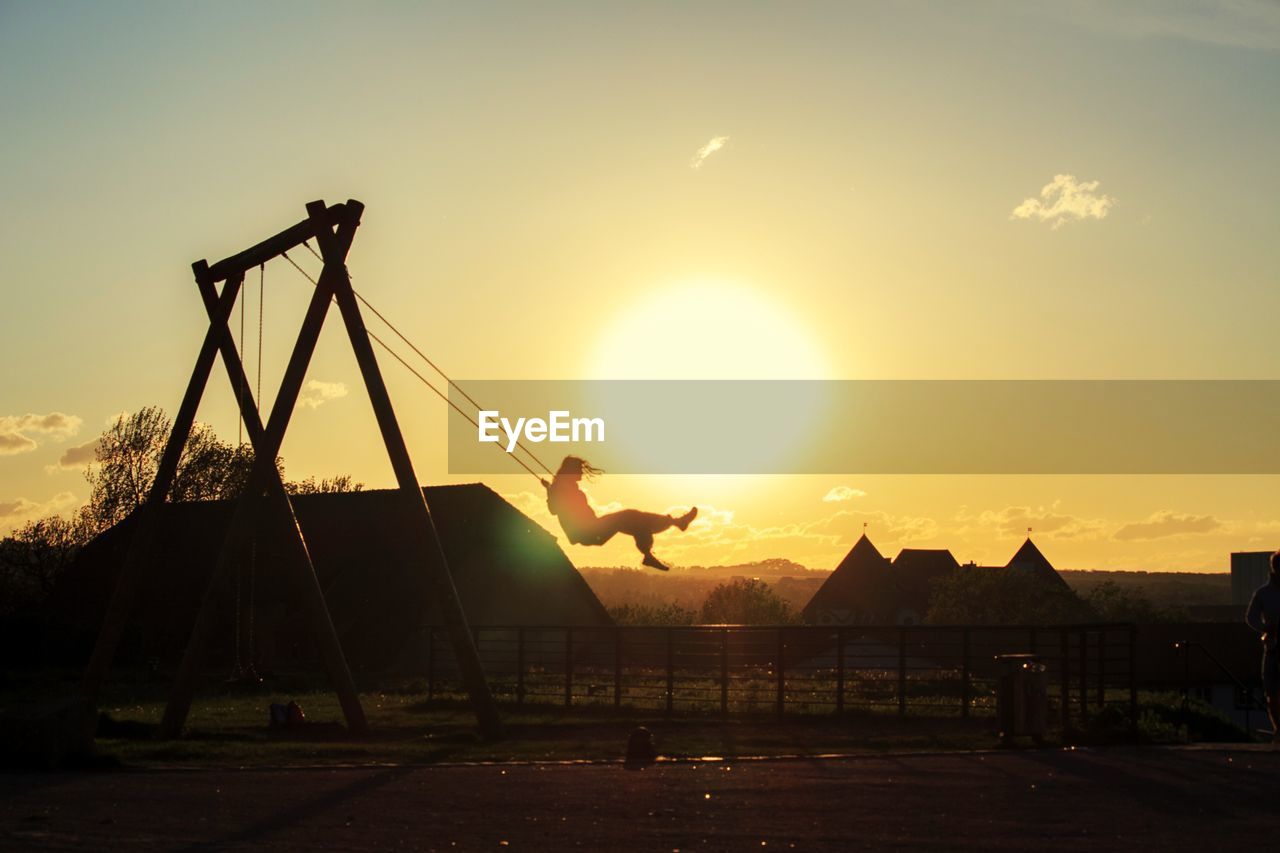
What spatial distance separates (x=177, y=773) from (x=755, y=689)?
11.7 meters

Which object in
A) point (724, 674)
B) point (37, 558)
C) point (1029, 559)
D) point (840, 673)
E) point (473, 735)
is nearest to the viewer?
point (473, 735)

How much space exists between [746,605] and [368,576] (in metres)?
26.6

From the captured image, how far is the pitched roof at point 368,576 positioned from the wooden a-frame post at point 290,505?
72.0ft

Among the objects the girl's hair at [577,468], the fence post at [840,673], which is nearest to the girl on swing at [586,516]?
the girl's hair at [577,468]

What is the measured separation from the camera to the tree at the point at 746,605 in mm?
66438

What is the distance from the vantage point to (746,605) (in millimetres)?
67562

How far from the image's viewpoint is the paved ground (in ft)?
34.0

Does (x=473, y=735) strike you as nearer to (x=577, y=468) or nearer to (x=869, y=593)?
(x=577, y=468)

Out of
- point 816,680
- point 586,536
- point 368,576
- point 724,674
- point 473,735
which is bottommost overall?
point 473,735

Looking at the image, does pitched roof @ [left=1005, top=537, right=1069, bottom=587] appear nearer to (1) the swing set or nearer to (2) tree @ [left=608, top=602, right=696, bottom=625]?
(2) tree @ [left=608, top=602, right=696, bottom=625]

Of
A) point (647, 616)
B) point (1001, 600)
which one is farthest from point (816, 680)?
point (1001, 600)

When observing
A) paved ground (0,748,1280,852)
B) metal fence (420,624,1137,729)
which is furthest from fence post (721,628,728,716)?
paved ground (0,748,1280,852)

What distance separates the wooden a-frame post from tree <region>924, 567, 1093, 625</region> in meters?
50.5

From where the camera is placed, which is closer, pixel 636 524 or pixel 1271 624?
pixel 636 524
